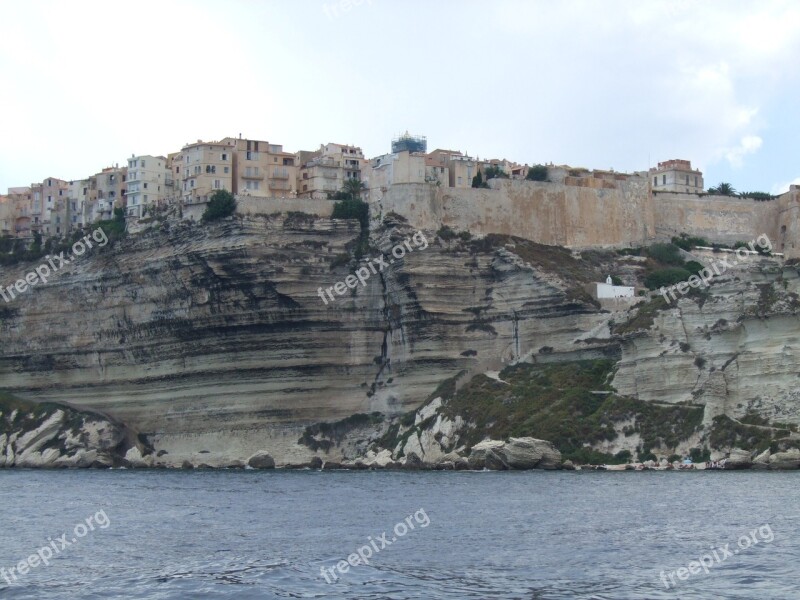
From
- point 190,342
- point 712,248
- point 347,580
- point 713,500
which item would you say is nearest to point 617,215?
point 712,248

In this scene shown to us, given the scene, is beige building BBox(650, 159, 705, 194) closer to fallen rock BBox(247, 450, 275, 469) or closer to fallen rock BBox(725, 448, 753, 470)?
fallen rock BBox(247, 450, 275, 469)

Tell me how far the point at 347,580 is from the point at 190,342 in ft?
157

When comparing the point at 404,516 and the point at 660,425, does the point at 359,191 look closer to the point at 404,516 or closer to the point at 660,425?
the point at 660,425

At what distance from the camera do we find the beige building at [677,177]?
103094 mm

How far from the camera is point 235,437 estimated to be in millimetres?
76312

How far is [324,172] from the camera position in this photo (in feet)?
292
